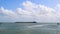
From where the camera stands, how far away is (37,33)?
9.30 metres

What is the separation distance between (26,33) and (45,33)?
4.21ft

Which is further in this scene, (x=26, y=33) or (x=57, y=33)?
(x=26, y=33)

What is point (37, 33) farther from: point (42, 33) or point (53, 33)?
point (53, 33)

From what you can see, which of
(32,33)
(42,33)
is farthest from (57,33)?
(32,33)

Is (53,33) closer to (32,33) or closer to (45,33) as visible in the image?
(45,33)

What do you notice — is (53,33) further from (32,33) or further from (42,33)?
(32,33)

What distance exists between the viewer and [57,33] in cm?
880

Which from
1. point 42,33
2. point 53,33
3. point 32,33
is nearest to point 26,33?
point 32,33

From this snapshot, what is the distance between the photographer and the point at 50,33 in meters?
8.90

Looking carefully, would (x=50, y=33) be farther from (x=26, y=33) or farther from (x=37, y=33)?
(x=26, y=33)

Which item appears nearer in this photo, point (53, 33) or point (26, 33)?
point (53, 33)

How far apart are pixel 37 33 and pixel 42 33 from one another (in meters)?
0.34

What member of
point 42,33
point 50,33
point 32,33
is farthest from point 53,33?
point 32,33

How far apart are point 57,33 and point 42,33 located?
1003 millimetres
